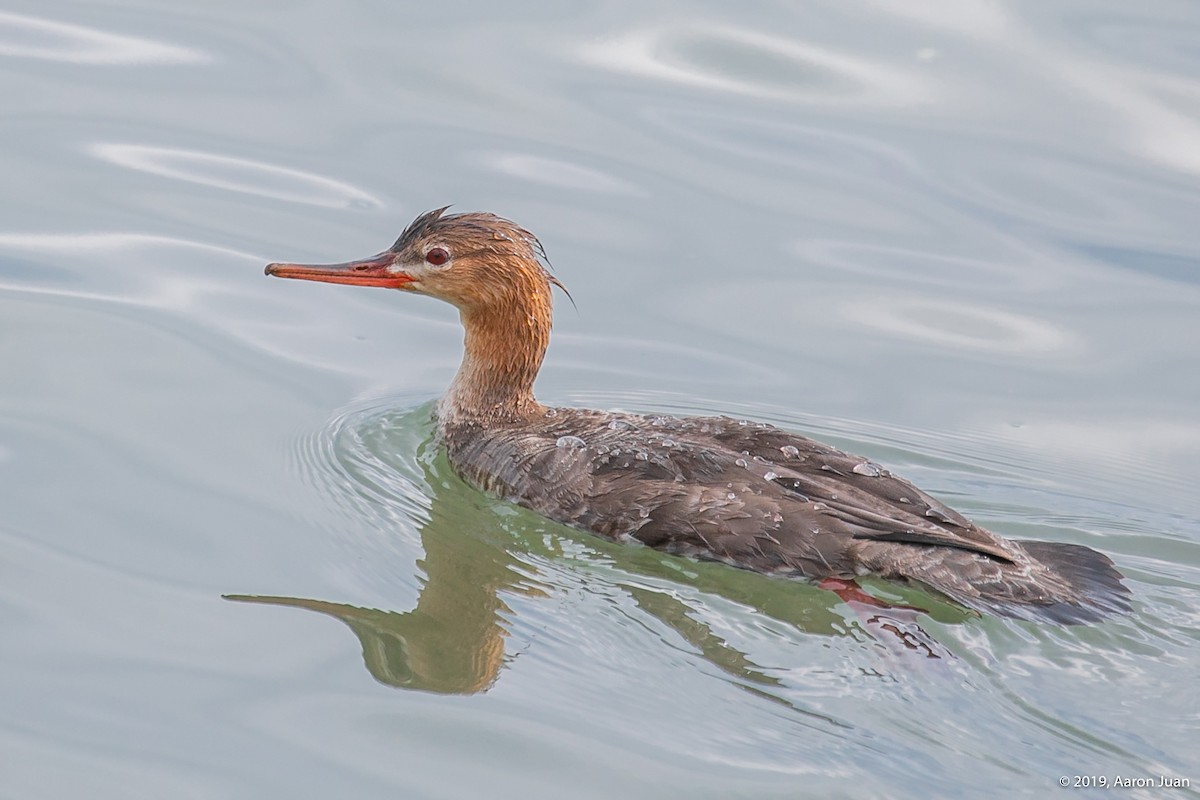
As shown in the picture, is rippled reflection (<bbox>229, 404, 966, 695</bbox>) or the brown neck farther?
the brown neck

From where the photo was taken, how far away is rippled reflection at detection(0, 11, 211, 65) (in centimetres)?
1238

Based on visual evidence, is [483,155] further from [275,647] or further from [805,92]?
[275,647]

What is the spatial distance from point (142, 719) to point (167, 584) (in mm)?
1070

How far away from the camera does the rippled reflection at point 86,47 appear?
12383 mm

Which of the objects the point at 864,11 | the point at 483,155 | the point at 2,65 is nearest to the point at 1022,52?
the point at 864,11


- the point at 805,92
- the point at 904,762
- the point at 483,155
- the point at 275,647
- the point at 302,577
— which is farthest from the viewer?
the point at 805,92

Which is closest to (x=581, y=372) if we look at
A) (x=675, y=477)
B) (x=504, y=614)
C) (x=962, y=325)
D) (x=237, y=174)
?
(x=675, y=477)

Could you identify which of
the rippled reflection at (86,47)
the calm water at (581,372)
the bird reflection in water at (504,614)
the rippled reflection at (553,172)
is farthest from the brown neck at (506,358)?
the rippled reflection at (86,47)

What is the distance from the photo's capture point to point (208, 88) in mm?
12211

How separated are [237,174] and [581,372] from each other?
10.4 ft

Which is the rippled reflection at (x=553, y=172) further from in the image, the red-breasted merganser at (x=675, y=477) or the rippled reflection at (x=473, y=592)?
the rippled reflection at (x=473, y=592)

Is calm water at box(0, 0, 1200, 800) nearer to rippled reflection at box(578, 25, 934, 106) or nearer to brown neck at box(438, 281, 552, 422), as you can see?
rippled reflection at box(578, 25, 934, 106)

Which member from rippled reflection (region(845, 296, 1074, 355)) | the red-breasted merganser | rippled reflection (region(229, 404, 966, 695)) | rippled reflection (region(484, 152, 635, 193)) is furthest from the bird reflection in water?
rippled reflection (region(484, 152, 635, 193))

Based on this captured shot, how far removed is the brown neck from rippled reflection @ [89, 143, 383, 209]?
251 cm
